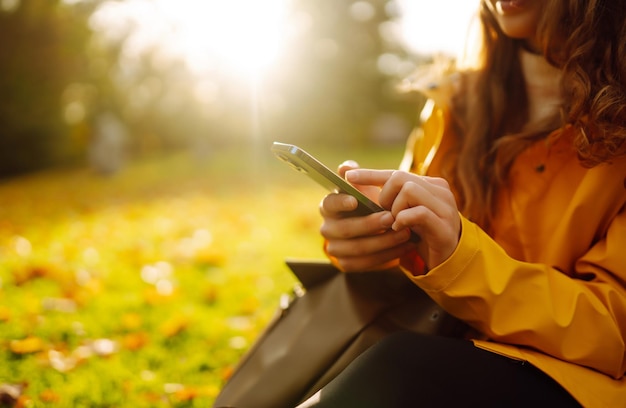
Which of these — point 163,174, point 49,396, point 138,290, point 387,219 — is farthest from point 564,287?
point 163,174

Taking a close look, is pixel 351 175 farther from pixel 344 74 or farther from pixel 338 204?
pixel 344 74

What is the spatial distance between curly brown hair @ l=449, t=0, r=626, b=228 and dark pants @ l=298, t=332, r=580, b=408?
1.64ft

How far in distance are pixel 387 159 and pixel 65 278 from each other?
33.9 feet

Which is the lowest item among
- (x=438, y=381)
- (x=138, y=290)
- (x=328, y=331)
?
(x=438, y=381)

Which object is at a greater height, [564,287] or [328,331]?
[328,331]

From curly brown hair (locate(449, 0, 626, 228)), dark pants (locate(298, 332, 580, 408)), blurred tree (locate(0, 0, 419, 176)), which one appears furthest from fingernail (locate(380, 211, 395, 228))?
blurred tree (locate(0, 0, 419, 176))

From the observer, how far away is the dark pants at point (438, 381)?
43.5 inches

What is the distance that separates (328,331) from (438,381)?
42cm

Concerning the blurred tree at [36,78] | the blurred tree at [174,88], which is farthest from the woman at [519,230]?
the blurred tree at [36,78]

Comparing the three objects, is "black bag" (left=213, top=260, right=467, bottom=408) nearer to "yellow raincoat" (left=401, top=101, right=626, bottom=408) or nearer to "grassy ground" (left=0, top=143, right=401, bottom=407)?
"yellow raincoat" (left=401, top=101, right=626, bottom=408)

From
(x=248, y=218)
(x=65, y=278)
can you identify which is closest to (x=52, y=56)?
(x=248, y=218)

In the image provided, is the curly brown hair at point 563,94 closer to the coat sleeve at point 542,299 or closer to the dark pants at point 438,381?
the coat sleeve at point 542,299

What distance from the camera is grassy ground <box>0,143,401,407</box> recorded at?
7.34ft

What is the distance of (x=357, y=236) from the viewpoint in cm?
140
